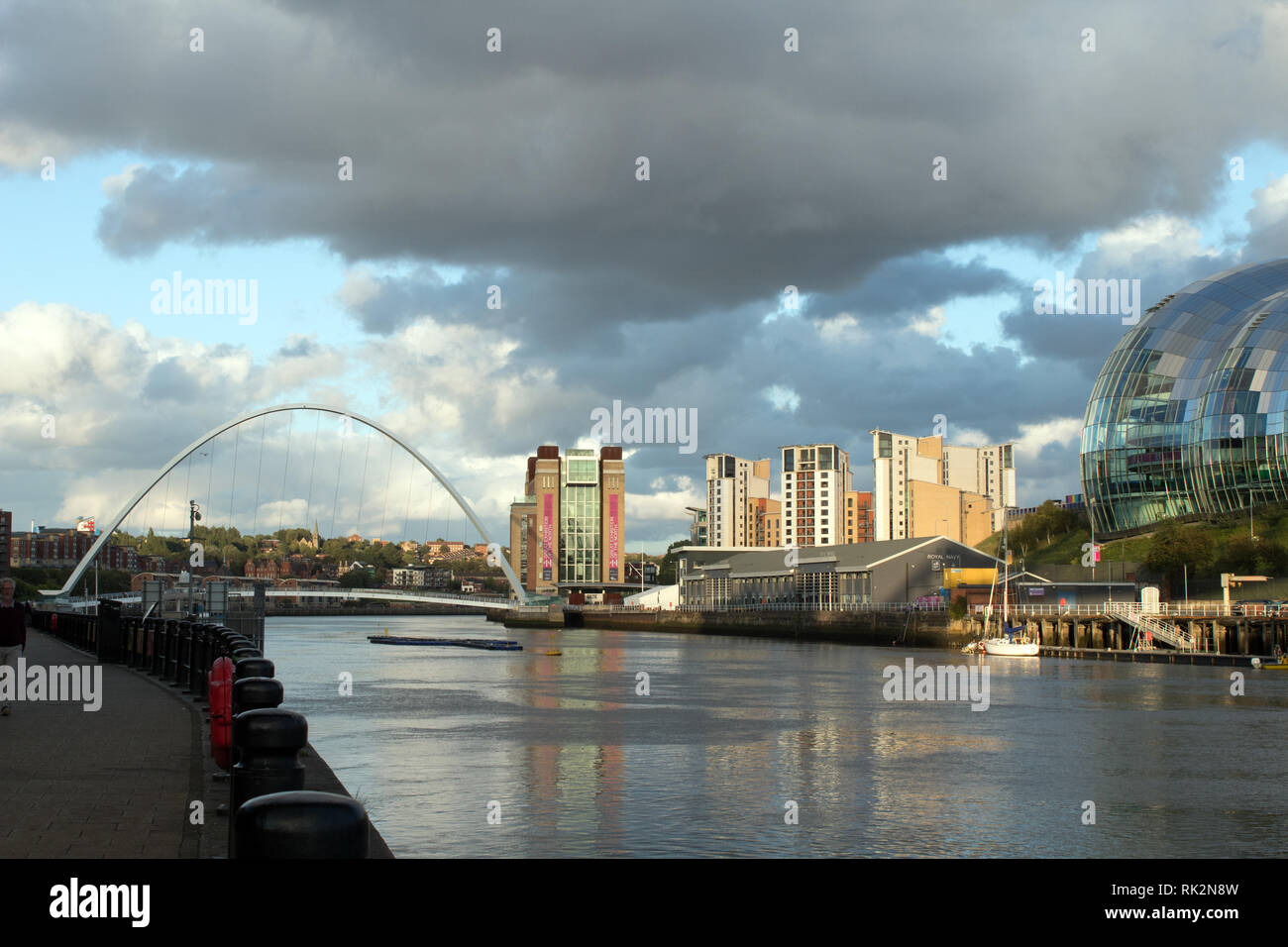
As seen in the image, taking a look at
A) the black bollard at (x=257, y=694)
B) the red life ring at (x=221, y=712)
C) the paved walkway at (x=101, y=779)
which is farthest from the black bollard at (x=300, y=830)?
the red life ring at (x=221, y=712)

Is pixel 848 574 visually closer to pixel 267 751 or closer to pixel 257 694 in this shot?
pixel 257 694

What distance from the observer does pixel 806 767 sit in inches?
989

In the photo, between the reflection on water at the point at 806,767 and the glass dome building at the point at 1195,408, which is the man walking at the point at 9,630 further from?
the glass dome building at the point at 1195,408

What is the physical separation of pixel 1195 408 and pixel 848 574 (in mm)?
29875

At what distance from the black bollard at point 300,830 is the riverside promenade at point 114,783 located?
4.19 metres

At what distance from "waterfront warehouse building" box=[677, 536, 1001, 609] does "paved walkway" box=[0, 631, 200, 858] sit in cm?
7945

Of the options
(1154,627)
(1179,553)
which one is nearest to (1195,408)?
(1179,553)

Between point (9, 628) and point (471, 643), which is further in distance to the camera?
point (471, 643)

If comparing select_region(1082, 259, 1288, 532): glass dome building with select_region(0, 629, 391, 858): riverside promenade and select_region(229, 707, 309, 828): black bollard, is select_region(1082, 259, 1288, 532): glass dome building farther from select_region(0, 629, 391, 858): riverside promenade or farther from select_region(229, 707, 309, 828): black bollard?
select_region(229, 707, 309, 828): black bollard

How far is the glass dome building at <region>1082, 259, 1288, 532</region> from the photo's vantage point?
9875cm

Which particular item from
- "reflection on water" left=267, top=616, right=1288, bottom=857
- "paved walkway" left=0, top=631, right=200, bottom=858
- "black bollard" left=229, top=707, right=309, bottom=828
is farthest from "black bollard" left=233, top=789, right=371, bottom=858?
"reflection on water" left=267, top=616, right=1288, bottom=857

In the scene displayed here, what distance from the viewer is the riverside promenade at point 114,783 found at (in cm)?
980
